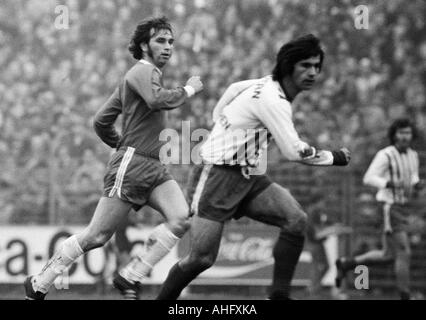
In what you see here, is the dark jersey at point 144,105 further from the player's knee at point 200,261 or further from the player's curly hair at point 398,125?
the player's curly hair at point 398,125

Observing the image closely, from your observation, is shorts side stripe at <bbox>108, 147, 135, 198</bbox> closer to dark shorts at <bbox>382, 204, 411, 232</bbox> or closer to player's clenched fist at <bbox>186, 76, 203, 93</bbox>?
player's clenched fist at <bbox>186, 76, 203, 93</bbox>

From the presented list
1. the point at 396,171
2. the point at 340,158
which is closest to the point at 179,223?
the point at 340,158

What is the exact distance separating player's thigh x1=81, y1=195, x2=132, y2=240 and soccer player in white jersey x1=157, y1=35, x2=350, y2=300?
23.0 inches

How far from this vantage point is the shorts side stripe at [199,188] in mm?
8084

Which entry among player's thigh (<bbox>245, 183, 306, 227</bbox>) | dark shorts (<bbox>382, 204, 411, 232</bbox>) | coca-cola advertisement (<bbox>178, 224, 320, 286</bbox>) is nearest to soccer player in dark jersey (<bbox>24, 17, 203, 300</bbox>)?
player's thigh (<bbox>245, 183, 306, 227</bbox>)

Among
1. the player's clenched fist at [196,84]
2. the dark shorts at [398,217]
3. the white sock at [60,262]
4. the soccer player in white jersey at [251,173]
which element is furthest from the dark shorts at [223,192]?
the dark shorts at [398,217]

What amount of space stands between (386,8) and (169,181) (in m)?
10.8

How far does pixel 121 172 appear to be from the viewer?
8.25 m

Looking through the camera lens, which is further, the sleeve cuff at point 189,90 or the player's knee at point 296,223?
the sleeve cuff at point 189,90

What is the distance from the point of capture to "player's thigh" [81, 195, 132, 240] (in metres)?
8.09

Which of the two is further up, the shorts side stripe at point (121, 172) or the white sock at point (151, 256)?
the shorts side stripe at point (121, 172)

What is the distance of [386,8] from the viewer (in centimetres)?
1825

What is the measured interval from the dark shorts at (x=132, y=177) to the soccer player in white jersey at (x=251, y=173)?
1.25 feet

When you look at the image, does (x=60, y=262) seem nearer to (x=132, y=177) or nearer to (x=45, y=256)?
(x=132, y=177)
